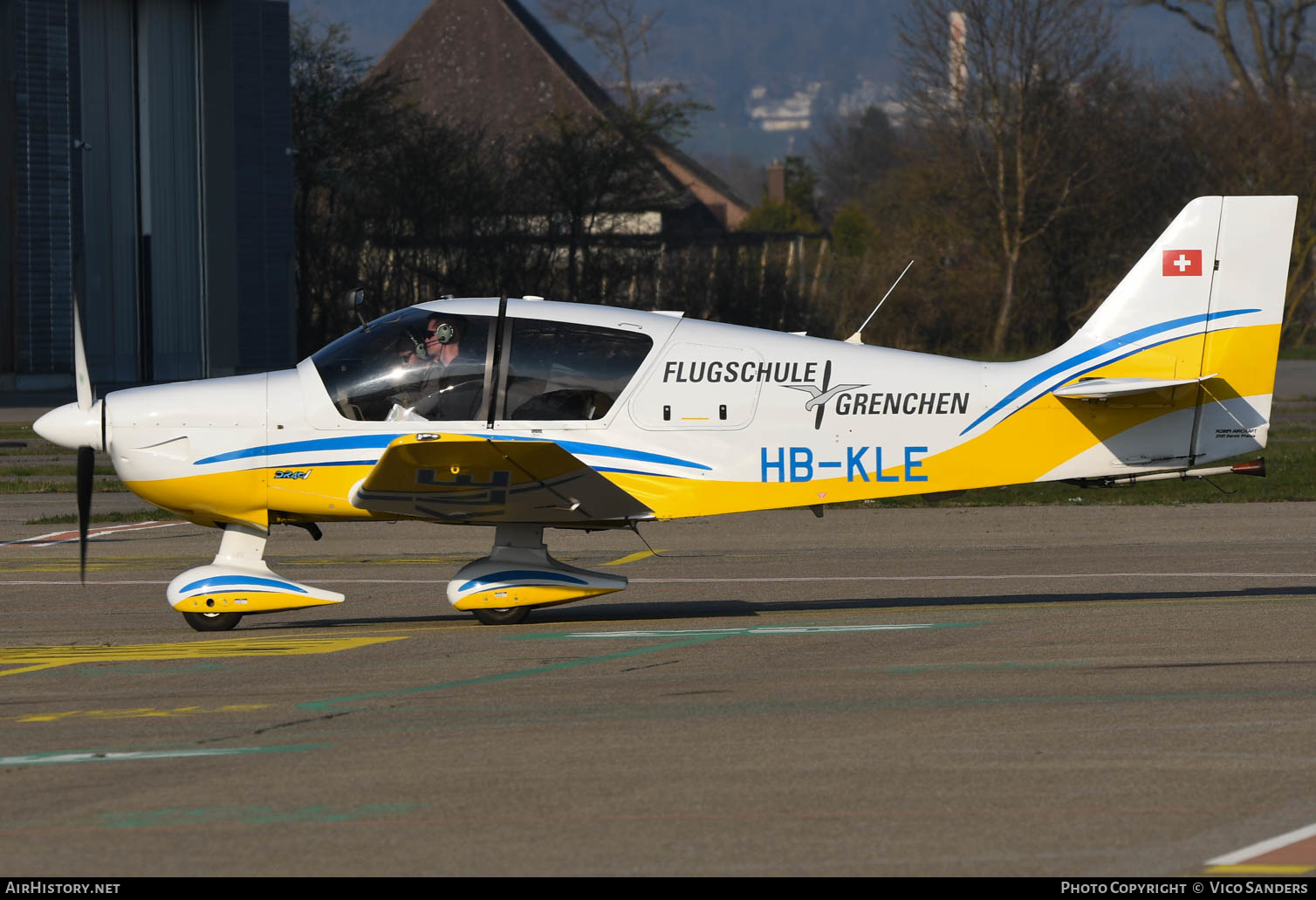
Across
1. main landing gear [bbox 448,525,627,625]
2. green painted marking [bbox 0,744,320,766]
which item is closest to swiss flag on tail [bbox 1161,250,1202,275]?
main landing gear [bbox 448,525,627,625]

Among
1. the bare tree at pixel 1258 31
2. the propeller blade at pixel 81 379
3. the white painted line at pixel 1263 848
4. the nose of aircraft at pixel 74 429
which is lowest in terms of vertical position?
the white painted line at pixel 1263 848

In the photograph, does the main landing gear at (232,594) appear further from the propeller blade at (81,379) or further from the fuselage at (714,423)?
the propeller blade at (81,379)

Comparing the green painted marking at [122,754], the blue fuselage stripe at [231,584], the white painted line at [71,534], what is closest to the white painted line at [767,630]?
the blue fuselage stripe at [231,584]

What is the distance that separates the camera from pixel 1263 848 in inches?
212

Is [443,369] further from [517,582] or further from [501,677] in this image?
[501,677]

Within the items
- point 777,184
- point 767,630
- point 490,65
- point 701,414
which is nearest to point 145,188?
A: point 701,414

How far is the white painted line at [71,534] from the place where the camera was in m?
15.2

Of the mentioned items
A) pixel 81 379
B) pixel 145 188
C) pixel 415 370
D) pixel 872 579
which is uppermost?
pixel 145 188

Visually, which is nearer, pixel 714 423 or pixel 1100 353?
pixel 714 423

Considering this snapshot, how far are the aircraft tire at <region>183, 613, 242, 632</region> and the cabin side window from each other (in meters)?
2.32

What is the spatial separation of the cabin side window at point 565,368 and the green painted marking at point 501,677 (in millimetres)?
1605

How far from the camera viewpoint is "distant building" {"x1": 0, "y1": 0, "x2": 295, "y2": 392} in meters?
37.6

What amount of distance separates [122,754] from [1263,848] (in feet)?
15.8
